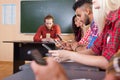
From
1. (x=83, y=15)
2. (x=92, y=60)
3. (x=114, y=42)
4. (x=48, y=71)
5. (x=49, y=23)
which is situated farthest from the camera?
(x=49, y=23)

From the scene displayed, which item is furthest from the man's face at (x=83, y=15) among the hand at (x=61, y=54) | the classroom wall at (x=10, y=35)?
the classroom wall at (x=10, y=35)

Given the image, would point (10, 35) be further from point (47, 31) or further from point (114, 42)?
point (114, 42)

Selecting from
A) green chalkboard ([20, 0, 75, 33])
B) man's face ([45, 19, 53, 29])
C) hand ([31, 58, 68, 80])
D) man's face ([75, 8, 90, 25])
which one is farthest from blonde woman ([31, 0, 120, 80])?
green chalkboard ([20, 0, 75, 33])

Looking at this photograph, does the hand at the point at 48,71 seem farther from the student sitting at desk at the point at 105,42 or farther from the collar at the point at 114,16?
the collar at the point at 114,16

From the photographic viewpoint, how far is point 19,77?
78 centimetres

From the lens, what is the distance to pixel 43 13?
486cm

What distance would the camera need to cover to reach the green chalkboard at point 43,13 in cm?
469

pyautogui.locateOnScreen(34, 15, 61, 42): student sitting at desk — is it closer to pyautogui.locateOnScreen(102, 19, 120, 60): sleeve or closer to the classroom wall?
the classroom wall

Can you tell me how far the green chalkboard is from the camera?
15.4 ft

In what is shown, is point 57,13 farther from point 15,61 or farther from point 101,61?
point 101,61

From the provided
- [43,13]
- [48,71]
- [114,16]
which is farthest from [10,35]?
[48,71]

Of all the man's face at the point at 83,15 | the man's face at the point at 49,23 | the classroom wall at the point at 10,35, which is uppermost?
the man's face at the point at 83,15

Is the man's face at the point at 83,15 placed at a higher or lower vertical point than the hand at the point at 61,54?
higher

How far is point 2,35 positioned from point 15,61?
1699 millimetres
